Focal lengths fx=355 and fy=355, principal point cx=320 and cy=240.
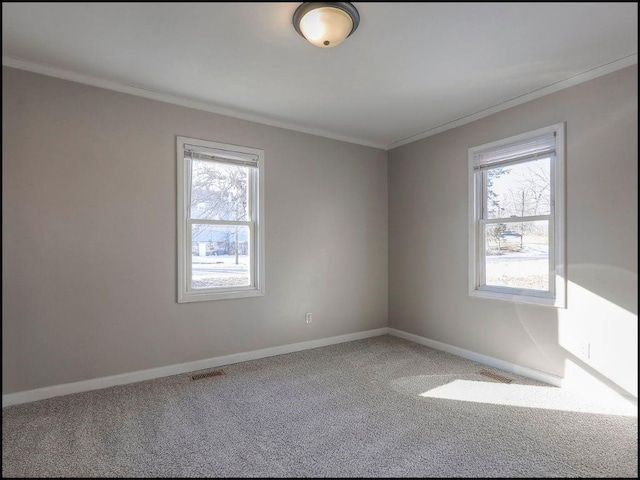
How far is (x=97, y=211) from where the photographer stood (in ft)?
8.66

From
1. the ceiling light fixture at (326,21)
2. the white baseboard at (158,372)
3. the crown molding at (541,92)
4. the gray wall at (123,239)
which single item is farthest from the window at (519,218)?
the ceiling light fixture at (326,21)

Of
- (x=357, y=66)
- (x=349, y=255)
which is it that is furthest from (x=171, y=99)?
(x=349, y=255)

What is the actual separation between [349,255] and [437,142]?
152 cm

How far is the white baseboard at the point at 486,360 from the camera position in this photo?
109 inches

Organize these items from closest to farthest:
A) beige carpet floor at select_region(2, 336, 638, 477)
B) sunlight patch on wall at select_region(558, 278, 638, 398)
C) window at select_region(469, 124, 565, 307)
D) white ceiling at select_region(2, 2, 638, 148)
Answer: beige carpet floor at select_region(2, 336, 638, 477)
white ceiling at select_region(2, 2, 638, 148)
sunlight patch on wall at select_region(558, 278, 638, 398)
window at select_region(469, 124, 565, 307)

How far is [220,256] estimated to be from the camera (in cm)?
328

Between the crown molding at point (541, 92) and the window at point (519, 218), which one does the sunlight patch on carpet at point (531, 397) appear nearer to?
the window at point (519, 218)

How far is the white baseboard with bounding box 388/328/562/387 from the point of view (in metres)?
2.78

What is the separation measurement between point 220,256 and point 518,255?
8.66 feet

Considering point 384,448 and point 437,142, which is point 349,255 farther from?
point 384,448

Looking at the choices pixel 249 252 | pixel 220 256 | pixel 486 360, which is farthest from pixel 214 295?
pixel 486 360

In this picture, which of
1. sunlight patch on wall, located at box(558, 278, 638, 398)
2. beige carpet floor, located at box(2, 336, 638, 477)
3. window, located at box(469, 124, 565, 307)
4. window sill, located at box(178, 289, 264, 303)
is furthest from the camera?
window sill, located at box(178, 289, 264, 303)

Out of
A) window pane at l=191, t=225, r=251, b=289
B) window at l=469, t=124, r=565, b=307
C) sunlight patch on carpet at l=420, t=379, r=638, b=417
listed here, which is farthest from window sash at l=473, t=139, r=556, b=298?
window pane at l=191, t=225, r=251, b=289

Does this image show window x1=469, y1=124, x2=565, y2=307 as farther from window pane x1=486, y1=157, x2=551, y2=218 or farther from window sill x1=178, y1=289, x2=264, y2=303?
window sill x1=178, y1=289, x2=264, y2=303
